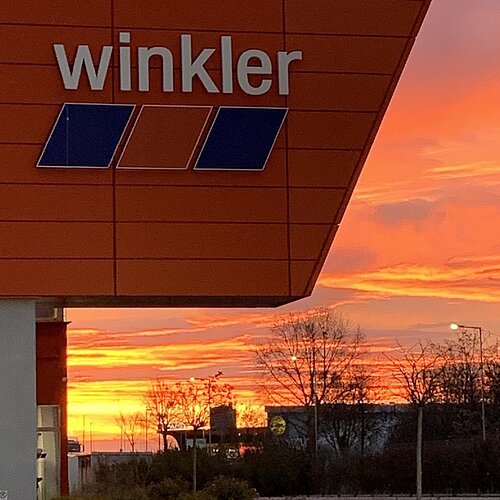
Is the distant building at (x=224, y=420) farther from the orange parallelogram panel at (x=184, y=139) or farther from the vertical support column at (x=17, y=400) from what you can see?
the vertical support column at (x=17, y=400)

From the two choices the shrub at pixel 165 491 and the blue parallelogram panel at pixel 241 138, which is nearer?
the blue parallelogram panel at pixel 241 138

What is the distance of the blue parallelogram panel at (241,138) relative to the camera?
19516 mm

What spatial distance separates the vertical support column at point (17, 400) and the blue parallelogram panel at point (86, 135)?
2243 millimetres

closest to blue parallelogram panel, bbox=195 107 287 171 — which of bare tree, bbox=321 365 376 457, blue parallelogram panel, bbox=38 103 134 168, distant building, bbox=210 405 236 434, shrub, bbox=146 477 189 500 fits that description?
blue parallelogram panel, bbox=38 103 134 168

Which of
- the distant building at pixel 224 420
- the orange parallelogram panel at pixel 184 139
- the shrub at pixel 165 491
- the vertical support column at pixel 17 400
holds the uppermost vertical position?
the orange parallelogram panel at pixel 184 139

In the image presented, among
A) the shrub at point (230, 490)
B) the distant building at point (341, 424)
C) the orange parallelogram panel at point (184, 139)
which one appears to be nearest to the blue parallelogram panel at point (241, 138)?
the orange parallelogram panel at point (184, 139)

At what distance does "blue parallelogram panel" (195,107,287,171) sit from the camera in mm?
19516

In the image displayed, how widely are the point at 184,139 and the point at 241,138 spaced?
0.90 m

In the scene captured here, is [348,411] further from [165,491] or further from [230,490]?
[230,490]

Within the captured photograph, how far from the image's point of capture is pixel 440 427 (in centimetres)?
6531

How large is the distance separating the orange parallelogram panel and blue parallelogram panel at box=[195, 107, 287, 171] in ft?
0.07

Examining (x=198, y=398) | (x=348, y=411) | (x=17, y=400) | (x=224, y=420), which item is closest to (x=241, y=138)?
(x=17, y=400)

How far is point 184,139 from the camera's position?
63.7 ft

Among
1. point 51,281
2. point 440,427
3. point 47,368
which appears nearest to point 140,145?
point 51,281
